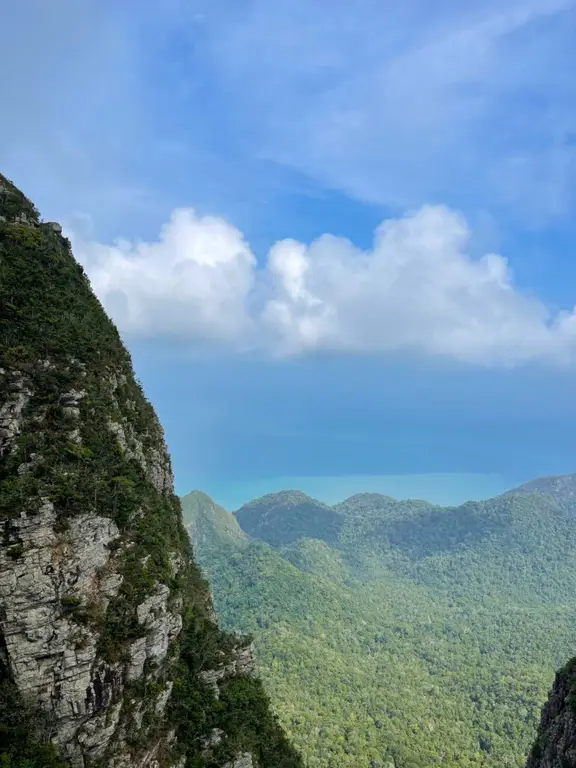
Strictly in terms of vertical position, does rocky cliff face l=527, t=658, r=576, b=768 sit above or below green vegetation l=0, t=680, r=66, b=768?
below

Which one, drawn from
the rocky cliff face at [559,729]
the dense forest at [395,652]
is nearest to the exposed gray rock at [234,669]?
the rocky cliff face at [559,729]

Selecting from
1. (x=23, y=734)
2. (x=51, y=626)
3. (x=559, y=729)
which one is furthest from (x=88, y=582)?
(x=559, y=729)

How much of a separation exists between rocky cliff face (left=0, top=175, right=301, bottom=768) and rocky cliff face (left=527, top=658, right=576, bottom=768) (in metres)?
16.7

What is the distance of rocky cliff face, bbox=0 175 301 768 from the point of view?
19.4 m

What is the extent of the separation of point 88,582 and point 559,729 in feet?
103

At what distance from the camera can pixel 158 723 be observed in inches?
905

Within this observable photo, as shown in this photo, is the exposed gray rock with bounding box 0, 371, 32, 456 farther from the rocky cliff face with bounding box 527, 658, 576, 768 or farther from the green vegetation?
the rocky cliff face with bounding box 527, 658, 576, 768

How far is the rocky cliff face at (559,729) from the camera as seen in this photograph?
28.7 m

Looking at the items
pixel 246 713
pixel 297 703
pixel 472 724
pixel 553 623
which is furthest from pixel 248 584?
pixel 246 713

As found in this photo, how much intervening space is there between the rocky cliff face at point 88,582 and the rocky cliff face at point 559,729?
1668 centimetres

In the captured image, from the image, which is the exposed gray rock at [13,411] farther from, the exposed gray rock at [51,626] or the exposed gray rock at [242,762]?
the exposed gray rock at [242,762]

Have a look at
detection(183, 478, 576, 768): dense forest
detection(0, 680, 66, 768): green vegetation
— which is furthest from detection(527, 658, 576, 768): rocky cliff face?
detection(183, 478, 576, 768): dense forest

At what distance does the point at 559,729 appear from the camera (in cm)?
3133

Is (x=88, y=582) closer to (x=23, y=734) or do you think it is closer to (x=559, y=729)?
(x=23, y=734)
